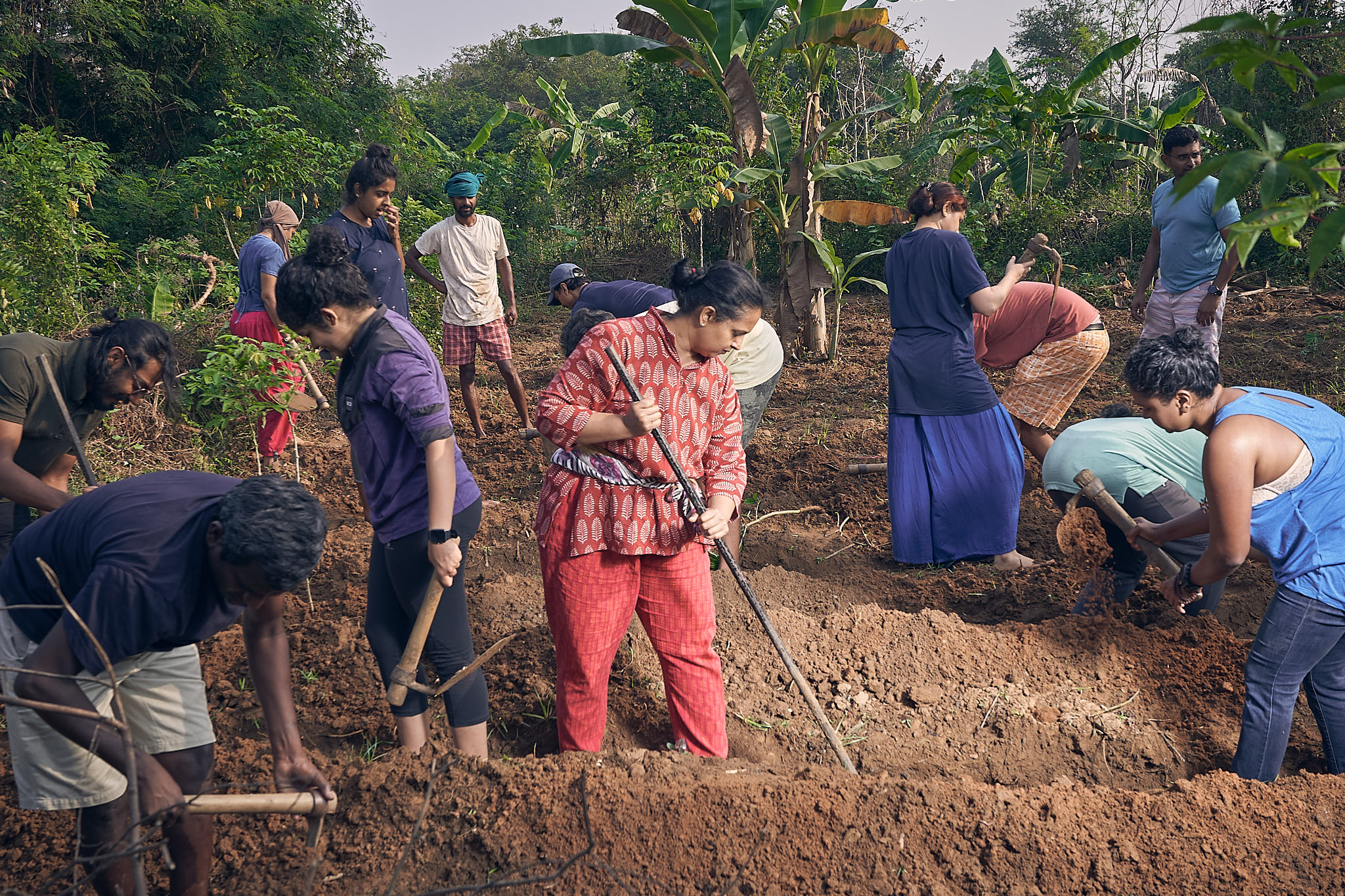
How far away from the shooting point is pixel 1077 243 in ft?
33.1

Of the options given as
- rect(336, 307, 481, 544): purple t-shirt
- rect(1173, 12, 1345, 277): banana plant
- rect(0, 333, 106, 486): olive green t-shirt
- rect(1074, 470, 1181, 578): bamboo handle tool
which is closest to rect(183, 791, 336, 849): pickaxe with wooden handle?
rect(336, 307, 481, 544): purple t-shirt

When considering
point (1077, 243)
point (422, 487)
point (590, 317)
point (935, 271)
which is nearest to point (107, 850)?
point (422, 487)

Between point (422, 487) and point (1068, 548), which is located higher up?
point (422, 487)

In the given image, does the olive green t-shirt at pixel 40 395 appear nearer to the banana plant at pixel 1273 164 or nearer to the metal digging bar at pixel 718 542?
the metal digging bar at pixel 718 542

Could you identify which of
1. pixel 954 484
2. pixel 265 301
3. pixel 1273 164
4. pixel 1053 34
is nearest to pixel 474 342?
pixel 265 301

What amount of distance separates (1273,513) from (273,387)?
12.9 ft

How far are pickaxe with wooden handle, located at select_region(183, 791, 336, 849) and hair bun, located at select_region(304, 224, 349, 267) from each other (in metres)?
1.39

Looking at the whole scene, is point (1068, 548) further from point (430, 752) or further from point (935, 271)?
point (430, 752)

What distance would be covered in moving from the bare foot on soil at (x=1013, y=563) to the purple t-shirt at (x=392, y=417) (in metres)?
2.94

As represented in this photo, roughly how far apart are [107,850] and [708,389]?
6.29 feet

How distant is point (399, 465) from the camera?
2510 millimetres

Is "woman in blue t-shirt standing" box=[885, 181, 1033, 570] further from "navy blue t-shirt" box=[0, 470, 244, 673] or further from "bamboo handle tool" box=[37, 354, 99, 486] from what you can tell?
"bamboo handle tool" box=[37, 354, 99, 486]

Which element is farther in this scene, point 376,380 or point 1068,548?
point 1068,548

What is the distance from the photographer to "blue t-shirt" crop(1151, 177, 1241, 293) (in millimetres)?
4707
